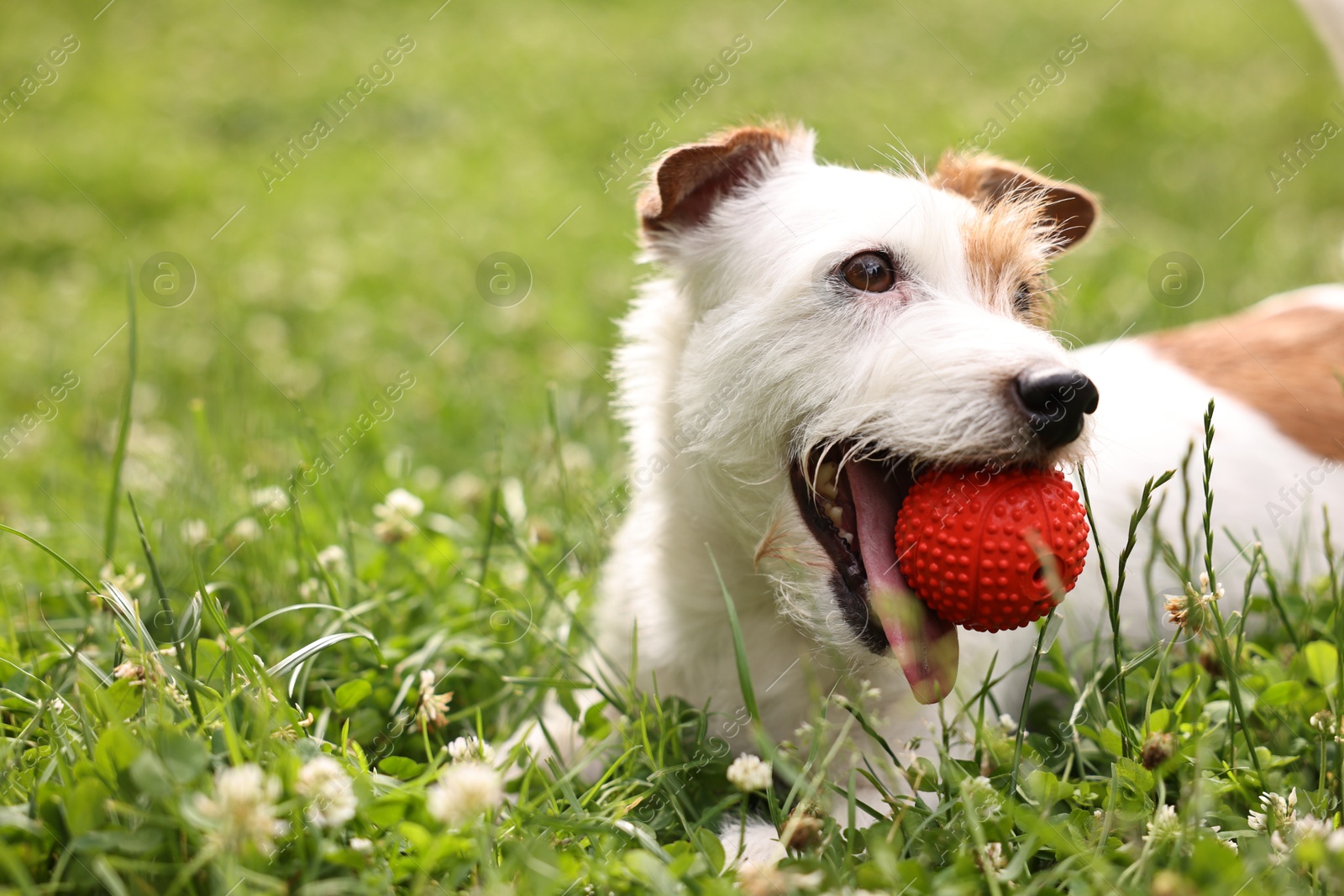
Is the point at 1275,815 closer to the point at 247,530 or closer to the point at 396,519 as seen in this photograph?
the point at 396,519

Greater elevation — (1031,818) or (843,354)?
(843,354)

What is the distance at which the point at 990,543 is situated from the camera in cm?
210

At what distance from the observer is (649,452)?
2982 millimetres

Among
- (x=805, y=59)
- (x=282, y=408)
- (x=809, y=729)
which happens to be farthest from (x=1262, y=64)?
(x=809, y=729)

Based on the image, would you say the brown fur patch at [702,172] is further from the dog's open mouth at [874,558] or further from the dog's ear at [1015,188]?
the dog's open mouth at [874,558]

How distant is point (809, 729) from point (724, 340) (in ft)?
3.44

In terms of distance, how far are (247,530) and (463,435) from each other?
1.63 m

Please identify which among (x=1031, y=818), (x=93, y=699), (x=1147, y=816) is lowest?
(x=1147, y=816)

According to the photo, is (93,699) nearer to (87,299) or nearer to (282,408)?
(282,408)

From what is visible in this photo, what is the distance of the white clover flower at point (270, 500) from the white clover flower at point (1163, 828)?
94.1 inches

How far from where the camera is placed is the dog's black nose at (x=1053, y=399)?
215 centimetres

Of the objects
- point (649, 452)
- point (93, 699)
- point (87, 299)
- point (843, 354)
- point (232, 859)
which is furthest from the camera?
point (87, 299)

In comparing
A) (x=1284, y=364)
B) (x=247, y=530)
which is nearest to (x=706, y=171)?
(x=247, y=530)

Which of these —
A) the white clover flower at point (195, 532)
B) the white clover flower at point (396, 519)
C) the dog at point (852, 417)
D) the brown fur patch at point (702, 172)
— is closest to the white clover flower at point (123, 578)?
the white clover flower at point (195, 532)
